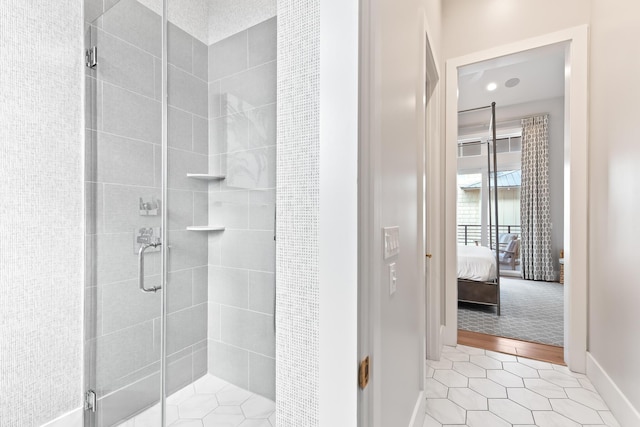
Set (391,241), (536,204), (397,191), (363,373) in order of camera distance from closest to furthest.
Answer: (363,373) → (391,241) → (397,191) → (536,204)

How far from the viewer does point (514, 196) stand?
5.90m

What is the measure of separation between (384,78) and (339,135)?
38 centimetres

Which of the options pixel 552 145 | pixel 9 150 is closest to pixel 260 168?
pixel 9 150

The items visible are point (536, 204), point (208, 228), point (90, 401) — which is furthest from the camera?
point (536, 204)

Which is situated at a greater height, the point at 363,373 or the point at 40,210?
the point at 40,210

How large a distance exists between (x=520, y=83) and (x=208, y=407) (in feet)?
18.7

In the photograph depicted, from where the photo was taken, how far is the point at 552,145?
525 centimetres

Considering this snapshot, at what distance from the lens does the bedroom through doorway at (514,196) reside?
11.6 ft

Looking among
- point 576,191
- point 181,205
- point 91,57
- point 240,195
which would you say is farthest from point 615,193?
point 91,57

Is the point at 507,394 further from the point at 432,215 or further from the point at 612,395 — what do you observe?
the point at 432,215

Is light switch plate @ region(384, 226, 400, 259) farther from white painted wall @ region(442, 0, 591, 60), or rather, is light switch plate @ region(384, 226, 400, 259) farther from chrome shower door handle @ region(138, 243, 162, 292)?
white painted wall @ region(442, 0, 591, 60)

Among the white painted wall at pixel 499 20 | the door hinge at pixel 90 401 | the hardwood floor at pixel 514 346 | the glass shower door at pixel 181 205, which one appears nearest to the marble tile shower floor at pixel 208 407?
the glass shower door at pixel 181 205

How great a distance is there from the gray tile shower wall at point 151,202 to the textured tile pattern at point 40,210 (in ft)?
0.81

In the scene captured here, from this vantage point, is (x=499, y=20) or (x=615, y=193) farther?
(x=499, y=20)
